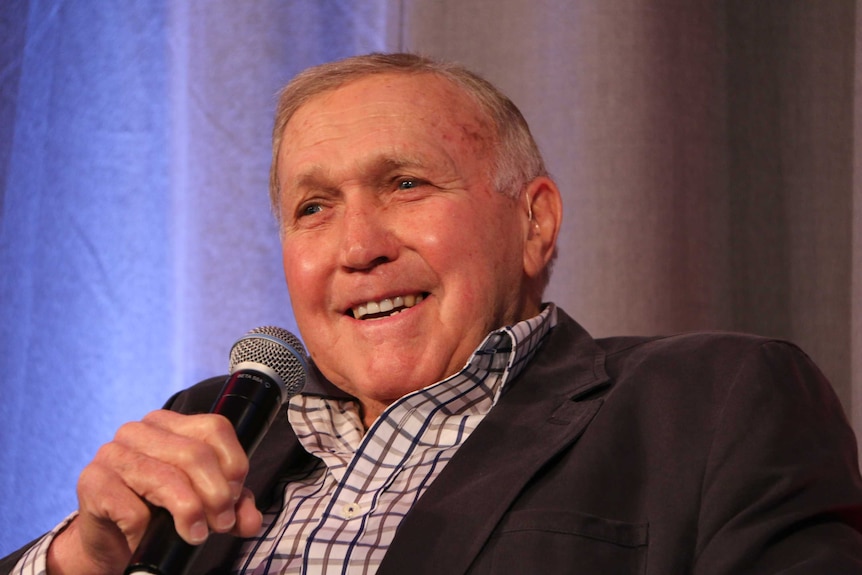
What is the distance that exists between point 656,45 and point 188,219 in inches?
45.5

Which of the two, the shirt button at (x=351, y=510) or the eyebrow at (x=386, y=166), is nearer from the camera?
the shirt button at (x=351, y=510)

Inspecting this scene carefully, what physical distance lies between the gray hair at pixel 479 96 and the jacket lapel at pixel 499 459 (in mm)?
312

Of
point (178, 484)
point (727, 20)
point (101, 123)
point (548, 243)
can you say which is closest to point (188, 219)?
point (101, 123)

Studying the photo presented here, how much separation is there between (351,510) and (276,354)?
0.96ft

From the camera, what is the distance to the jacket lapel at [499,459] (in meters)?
1.35

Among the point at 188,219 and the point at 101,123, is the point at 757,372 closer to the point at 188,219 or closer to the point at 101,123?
the point at 188,219

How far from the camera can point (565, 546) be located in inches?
51.5

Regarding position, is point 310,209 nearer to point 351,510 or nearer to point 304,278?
point 304,278

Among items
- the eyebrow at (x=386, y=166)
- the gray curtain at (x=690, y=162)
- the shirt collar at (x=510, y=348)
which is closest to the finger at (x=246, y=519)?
the shirt collar at (x=510, y=348)

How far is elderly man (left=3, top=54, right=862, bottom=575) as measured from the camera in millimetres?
1243

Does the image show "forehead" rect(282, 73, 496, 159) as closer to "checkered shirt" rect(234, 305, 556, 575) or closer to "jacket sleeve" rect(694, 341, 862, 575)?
"checkered shirt" rect(234, 305, 556, 575)

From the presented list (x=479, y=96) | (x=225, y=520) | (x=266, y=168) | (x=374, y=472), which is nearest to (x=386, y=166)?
(x=479, y=96)

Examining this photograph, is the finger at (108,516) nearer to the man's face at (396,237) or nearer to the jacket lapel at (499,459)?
the jacket lapel at (499,459)

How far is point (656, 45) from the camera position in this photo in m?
2.15
